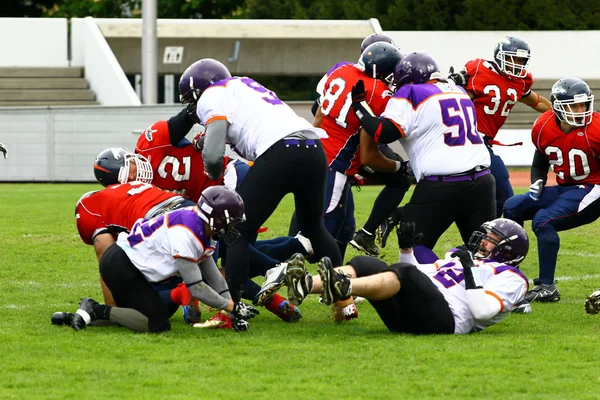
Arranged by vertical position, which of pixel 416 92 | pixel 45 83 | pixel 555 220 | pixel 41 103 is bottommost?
pixel 41 103

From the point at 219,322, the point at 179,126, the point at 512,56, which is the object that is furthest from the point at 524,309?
the point at 179,126

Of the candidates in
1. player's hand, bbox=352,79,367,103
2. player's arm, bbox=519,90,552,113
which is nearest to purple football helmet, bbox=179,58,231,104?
player's hand, bbox=352,79,367,103

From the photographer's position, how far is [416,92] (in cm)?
A: 661

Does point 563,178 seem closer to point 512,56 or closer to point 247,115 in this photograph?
point 512,56

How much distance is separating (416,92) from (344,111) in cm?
98

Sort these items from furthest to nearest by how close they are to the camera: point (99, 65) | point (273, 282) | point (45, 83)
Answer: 1. point (45, 83)
2. point (99, 65)
3. point (273, 282)

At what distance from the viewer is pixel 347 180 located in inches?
306

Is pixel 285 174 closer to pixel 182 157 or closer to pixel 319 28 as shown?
pixel 182 157

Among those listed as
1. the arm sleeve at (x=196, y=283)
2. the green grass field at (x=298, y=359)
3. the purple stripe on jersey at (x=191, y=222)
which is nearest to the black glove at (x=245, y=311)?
the green grass field at (x=298, y=359)

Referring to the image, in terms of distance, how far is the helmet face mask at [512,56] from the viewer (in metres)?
8.38

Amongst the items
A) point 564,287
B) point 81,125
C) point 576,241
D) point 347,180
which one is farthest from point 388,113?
point 81,125

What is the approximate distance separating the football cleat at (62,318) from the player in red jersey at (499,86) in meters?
3.70

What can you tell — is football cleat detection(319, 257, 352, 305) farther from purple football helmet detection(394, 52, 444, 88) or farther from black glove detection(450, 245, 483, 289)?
purple football helmet detection(394, 52, 444, 88)

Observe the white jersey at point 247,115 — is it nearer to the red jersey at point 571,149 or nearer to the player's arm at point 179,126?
the player's arm at point 179,126
